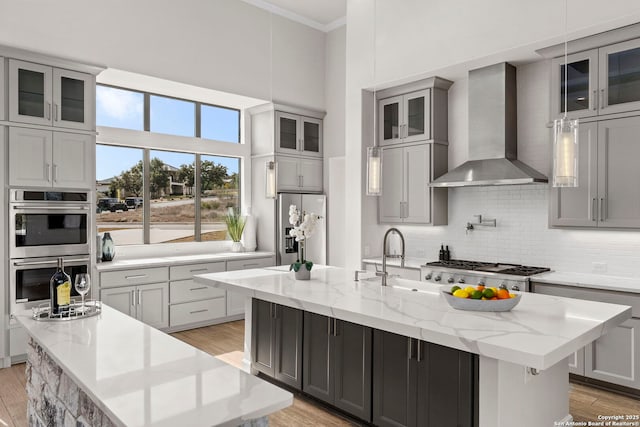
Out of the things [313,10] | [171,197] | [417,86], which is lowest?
[171,197]

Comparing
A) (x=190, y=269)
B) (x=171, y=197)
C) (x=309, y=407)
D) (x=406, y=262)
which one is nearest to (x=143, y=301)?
(x=190, y=269)

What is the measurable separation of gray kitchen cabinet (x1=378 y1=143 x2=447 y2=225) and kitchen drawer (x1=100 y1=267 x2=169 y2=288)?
2.92 metres

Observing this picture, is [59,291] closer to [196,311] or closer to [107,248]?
[107,248]

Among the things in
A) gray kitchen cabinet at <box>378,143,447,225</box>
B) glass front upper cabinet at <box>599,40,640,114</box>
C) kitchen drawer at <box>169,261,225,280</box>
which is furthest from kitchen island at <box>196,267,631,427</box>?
kitchen drawer at <box>169,261,225,280</box>

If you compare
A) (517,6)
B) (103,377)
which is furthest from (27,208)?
(517,6)

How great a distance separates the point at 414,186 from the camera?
18.4 feet

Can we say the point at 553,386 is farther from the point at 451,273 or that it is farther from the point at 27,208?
the point at 27,208

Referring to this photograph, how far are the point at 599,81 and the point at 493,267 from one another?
201 cm

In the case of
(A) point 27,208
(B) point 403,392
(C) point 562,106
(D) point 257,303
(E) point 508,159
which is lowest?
(B) point 403,392

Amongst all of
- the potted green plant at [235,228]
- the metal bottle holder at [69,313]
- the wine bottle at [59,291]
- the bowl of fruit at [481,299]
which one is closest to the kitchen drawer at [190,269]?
the potted green plant at [235,228]

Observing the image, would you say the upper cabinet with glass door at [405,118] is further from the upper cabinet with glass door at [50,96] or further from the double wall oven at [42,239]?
the double wall oven at [42,239]

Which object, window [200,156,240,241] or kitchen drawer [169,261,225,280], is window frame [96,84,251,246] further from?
kitchen drawer [169,261,225,280]

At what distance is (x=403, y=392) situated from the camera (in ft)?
9.30

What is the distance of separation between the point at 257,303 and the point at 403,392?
5.33 feet
